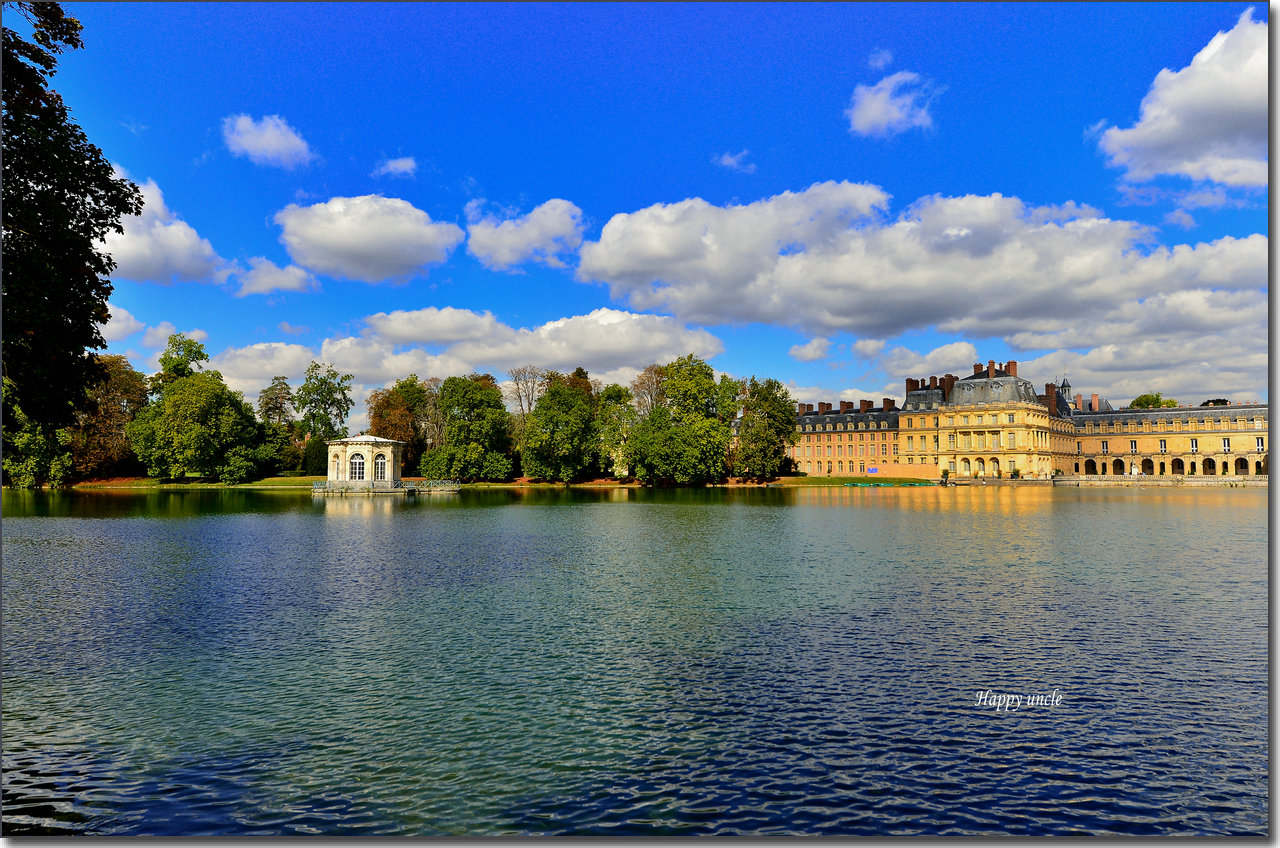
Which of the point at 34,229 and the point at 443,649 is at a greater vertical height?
the point at 34,229

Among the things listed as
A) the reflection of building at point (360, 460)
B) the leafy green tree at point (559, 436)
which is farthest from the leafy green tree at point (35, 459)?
the leafy green tree at point (559, 436)

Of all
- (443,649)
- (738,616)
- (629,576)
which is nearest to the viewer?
(443,649)

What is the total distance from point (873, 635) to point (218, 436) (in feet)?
289

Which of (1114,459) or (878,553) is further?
(1114,459)

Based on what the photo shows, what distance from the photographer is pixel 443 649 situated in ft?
48.2

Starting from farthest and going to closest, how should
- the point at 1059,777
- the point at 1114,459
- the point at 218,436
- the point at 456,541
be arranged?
the point at 1114,459 → the point at 218,436 → the point at 456,541 → the point at 1059,777

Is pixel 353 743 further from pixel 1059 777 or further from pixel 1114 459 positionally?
pixel 1114 459

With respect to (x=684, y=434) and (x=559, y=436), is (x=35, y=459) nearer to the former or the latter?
(x=559, y=436)

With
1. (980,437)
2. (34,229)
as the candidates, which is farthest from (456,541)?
(980,437)

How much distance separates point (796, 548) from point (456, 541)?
13.6m

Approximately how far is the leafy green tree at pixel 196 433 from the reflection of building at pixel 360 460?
15.8 meters

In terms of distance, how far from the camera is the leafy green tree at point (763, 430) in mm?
90438

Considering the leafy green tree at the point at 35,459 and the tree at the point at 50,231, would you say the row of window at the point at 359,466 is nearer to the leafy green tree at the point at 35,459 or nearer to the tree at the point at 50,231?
the leafy green tree at the point at 35,459

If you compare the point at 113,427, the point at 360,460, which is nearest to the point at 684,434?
the point at 360,460
